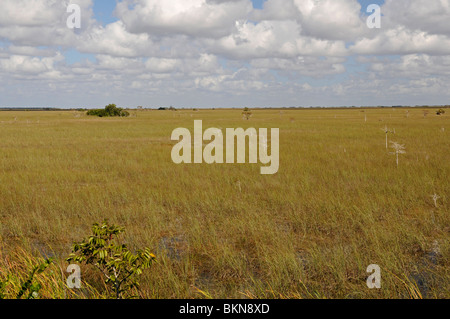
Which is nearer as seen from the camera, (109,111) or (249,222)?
(249,222)

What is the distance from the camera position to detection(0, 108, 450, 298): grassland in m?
5.85

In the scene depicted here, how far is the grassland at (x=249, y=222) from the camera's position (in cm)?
585

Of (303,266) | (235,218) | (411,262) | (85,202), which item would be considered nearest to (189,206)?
(235,218)

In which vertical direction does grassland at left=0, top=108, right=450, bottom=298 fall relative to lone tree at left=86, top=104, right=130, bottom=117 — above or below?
below

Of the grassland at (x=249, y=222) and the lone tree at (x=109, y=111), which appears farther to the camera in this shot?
the lone tree at (x=109, y=111)

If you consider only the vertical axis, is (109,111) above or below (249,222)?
above

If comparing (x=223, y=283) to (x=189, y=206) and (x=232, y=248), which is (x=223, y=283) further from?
(x=189, y=206)

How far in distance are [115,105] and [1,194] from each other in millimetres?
71056

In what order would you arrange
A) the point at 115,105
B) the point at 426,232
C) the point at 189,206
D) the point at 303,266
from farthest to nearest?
the point at 115,105 → the point at 189,206 → the point at 426,232 → the point at 303,266

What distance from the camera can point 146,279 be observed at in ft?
19.3

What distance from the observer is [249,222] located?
8492 mm

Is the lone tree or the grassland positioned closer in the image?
the grassland

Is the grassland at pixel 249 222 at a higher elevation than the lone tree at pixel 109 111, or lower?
lower

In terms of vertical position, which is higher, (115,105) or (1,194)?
(115,105)
